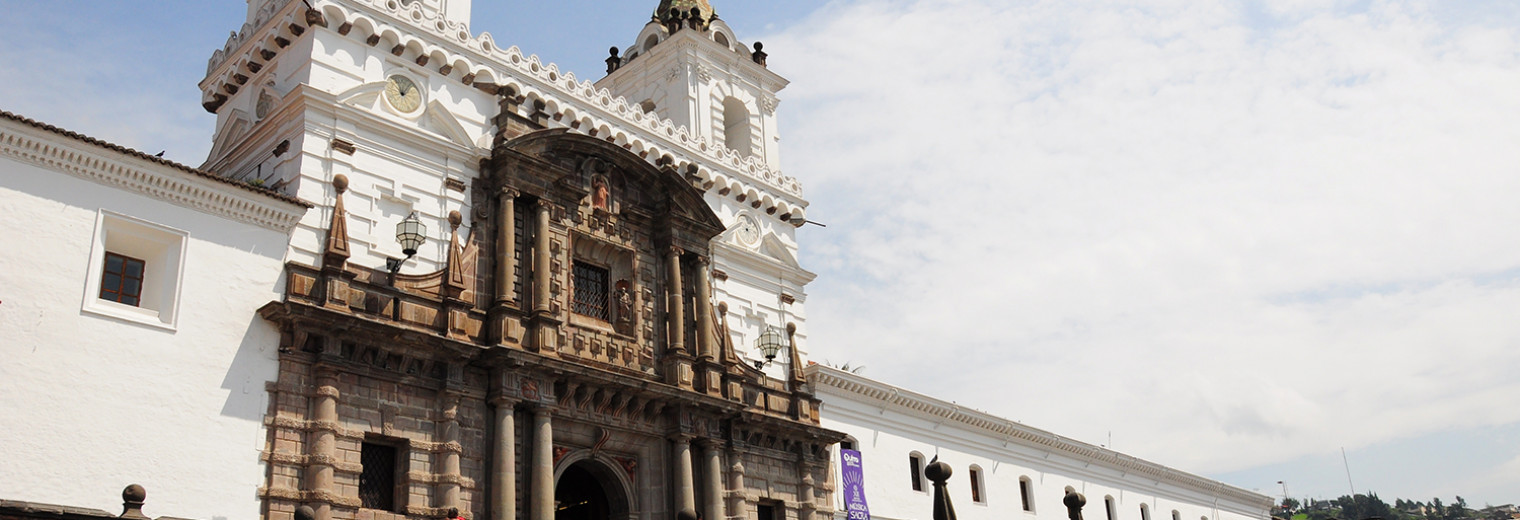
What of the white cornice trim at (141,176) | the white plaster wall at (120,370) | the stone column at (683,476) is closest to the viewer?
the white plaster wall at (120,370)

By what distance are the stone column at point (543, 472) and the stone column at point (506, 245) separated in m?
2.27

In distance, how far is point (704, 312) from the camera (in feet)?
87.5

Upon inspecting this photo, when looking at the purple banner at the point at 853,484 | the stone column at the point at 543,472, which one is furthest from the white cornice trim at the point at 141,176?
the purple banner at the point at 853,484

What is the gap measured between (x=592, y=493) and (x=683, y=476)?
6.80 feet

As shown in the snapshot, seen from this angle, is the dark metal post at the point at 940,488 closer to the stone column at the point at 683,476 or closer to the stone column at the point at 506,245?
the stone column at the point at 683,476

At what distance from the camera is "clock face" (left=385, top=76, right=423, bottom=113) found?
22891mm

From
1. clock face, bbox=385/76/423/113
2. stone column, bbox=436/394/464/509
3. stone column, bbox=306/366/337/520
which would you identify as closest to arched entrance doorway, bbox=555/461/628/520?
stone column, bbox=436/394/464/509

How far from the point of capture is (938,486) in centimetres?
1619

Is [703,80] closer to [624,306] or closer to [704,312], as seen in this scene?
[704,312]

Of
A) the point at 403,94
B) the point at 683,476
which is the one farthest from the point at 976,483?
the point at 403,94

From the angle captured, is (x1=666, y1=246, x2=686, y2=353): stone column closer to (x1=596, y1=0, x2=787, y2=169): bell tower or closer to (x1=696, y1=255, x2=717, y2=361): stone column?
(x1=696, y1=255, x2=717, y2=361): stone column

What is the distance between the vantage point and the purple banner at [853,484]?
2991 cm

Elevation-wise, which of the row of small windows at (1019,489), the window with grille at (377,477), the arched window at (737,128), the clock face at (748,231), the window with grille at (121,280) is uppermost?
the arched window at (737,128)

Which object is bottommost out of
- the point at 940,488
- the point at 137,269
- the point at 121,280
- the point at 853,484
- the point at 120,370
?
the point at 940,488
